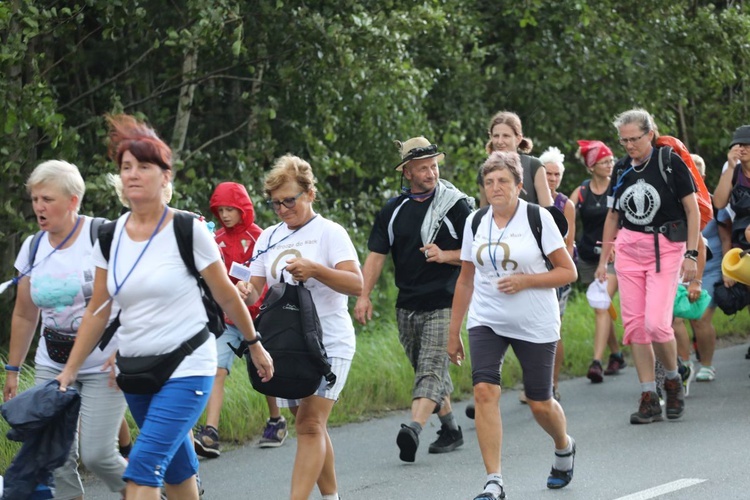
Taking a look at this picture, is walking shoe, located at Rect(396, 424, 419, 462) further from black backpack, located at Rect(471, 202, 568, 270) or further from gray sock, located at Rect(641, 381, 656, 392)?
gray sock, located at Rect(641, 381, 656, 392)

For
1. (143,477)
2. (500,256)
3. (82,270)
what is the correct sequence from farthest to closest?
(500,256) → (82,270) → (143,477)

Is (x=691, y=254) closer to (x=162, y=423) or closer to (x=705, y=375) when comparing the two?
(x=705, y=375)

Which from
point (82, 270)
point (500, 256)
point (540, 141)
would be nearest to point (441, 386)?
point (500, 256)

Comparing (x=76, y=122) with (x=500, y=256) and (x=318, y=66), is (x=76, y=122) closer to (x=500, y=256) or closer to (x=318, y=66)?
(x=318, y=66)

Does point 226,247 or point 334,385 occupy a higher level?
point 226,247

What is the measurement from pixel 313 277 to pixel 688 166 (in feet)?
12.4

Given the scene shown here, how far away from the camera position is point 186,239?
5062 mm

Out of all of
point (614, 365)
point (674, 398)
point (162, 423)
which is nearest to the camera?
point (162, 423)

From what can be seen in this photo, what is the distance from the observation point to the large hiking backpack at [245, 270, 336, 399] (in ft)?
19.5

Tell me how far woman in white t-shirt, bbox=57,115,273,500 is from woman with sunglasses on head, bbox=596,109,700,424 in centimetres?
437

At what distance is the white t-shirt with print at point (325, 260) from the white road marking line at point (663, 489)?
67.9 inches

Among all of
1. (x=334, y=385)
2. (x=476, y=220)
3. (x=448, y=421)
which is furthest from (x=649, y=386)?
(x=334, y=385)

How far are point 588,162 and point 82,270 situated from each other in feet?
21.2

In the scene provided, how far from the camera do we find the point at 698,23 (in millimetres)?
16766
